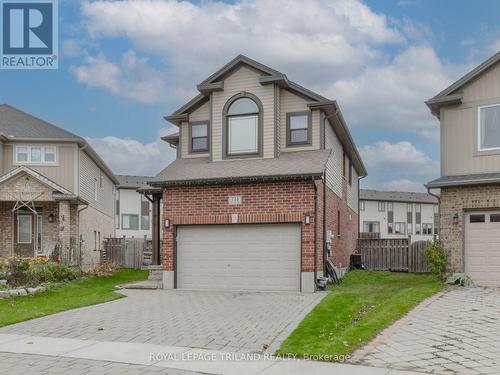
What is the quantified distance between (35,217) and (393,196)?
132 feet

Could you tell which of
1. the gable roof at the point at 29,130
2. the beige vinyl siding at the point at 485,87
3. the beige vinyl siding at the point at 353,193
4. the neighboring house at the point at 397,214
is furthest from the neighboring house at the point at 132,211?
the beige vinyl siding at the point at 485,87

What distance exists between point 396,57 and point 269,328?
12100 mm

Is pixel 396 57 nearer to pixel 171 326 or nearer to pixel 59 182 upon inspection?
pixel 171 326

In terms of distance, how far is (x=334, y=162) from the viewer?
21.1 metres

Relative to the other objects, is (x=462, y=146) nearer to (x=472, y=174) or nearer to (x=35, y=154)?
(x=472, y=174)

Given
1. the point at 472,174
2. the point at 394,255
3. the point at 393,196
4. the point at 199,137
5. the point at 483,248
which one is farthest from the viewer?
Result: the point at 393,196

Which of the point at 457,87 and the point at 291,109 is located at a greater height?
the point at 457,87

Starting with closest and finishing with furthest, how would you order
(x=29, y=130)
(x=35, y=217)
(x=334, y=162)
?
1. (x=334, y=162)
2. (x=35, y=217)
3. (x=29, y=130)

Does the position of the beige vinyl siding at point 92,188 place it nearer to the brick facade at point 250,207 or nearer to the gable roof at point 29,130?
the gable roof at point 29,130

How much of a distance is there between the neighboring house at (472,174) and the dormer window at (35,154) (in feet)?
54.0

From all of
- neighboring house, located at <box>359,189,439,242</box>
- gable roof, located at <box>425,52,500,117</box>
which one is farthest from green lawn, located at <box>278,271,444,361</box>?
neighboring house, located at <box>359,189,439,242</box>

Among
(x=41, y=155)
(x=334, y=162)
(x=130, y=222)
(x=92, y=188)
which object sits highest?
(x=41, y=155)

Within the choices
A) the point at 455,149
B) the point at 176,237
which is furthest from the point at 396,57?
the point at 176,237

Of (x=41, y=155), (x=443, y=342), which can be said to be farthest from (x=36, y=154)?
(x=443, y=342)
